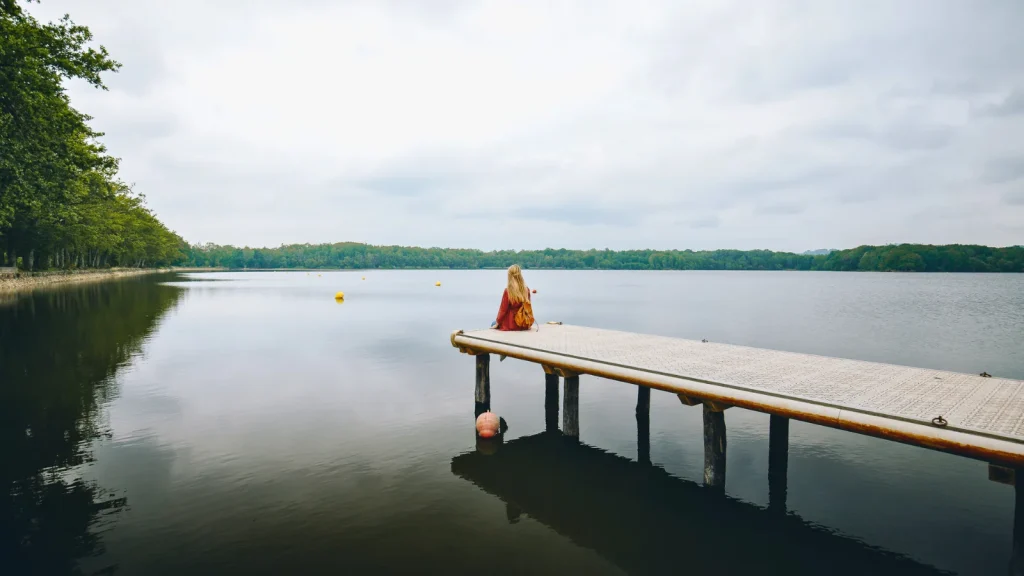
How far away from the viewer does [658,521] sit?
8203 millimetres

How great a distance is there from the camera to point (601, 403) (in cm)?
1522

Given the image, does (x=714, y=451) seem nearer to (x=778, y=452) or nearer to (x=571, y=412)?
(x=778, y=452)

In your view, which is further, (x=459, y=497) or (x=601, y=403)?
(x=601, y=403)

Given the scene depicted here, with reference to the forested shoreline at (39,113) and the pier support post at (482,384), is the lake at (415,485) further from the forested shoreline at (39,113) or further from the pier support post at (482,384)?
the forested shoreline at (39,113)

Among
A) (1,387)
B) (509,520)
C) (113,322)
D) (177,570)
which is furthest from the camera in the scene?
(113,322)

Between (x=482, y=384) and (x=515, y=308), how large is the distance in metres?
2.25

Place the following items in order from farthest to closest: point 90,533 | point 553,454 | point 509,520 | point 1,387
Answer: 1. point 1,387
2. point 553,454
3. point 509,520
4. point 90,533

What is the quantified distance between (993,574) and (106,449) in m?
14.2

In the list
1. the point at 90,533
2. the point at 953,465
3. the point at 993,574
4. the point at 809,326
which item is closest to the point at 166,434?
the point at 90,533

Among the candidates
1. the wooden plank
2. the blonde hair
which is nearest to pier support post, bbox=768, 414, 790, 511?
the wooden plank

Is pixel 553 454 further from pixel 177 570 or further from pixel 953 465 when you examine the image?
pixel 953 465

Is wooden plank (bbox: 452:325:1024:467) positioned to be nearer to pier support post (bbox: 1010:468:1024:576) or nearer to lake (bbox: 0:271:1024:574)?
pier support post (bbox: 1010:468:1024:576)

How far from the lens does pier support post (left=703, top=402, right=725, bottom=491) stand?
884cm

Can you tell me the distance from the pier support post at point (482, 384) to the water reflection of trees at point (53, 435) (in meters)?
7.75
